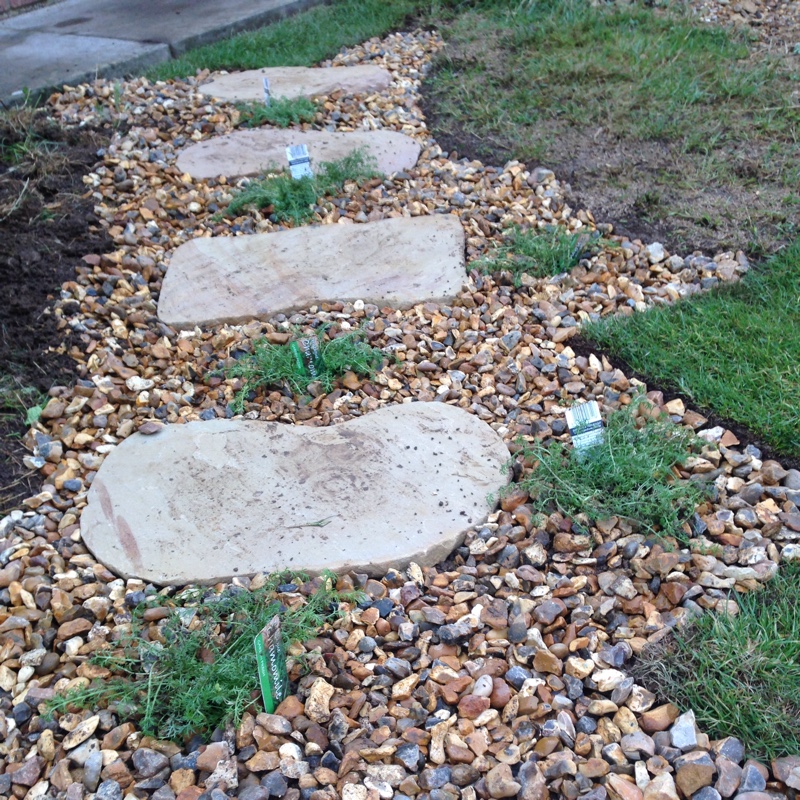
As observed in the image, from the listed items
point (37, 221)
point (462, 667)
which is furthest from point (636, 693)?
point (37, 221)

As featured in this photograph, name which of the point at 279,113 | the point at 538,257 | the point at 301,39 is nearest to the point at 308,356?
the point at 538,257

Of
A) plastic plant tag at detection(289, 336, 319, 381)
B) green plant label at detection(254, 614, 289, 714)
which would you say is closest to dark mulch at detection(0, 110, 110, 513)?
plastic plant tag at detection(289, 336, 319, 381)

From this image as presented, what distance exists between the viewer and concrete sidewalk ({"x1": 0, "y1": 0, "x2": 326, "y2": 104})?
4746mm

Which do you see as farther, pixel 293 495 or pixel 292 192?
pixel 292 192

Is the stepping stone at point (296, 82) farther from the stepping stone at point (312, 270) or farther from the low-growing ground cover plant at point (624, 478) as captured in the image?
the low-growing ground cover plant at point (624, 478)

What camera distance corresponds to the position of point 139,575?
2092 millimetres

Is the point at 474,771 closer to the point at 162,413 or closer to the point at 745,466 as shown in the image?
the point at 745,466

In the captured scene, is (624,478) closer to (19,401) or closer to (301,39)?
(19,401)

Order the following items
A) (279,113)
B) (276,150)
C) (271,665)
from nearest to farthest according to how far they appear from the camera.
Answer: (271,665) < (276,150) < (279,113)

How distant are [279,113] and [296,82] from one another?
1.78 feet

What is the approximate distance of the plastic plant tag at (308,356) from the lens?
2.68 m

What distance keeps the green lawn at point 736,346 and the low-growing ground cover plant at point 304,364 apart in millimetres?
782

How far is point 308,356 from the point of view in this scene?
2711 millimetres

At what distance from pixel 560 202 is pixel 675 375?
1.19m
